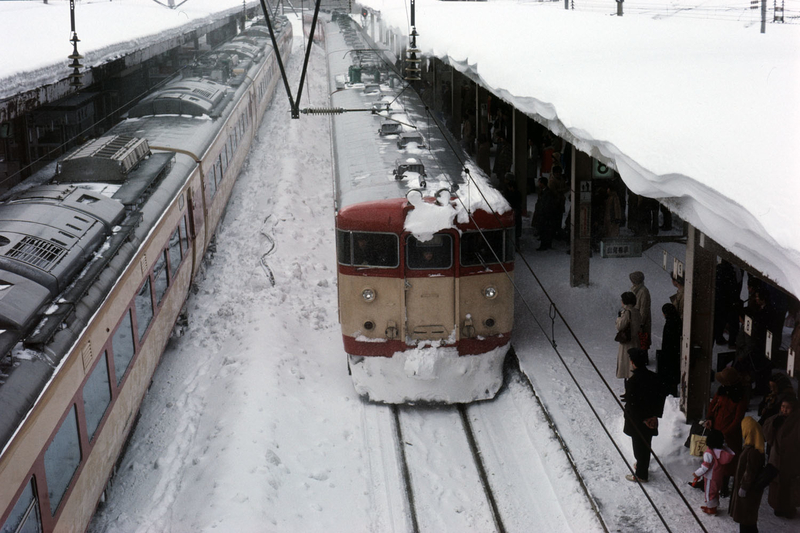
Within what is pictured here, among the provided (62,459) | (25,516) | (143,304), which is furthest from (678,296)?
(25,516)

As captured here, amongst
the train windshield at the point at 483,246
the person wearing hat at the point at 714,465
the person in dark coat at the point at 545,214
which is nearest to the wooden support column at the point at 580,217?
the person in dark coat at the point at 545,214

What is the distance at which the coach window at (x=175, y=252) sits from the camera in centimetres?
1081

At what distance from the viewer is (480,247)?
31.5ft

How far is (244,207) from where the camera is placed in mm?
18422

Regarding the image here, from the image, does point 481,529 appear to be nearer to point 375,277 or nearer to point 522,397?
point 522,397

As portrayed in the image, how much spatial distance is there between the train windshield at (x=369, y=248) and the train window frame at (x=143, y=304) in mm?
2225

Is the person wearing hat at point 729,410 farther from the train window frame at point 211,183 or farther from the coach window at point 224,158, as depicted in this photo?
the coach window at point 224,158

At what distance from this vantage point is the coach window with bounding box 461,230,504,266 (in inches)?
376

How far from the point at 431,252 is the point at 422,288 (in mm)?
433

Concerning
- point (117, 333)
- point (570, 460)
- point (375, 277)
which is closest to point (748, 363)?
point (570, 460)

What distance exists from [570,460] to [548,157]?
10.8 metres

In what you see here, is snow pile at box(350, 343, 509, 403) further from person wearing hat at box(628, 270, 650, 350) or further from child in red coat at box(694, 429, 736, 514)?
child in red coat at box(694, 429, 736, 514)

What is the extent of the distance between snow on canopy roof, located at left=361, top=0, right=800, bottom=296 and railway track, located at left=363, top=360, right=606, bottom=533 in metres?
3.22

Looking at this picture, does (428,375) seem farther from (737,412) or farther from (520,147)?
(520,147)
